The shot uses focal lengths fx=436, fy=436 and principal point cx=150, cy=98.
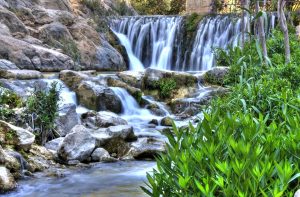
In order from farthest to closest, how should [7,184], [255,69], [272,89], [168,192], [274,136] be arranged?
[7,184]
[255,69]
[272,89]
[274,136]
[168,192]

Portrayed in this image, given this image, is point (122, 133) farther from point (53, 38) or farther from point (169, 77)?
point (53, 38)

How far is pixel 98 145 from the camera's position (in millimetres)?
10648

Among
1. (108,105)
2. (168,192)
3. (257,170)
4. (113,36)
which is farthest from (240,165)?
(113,36)

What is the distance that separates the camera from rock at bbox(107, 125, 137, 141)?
11214 mm

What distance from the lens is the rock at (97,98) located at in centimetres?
1552

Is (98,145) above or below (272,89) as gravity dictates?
below

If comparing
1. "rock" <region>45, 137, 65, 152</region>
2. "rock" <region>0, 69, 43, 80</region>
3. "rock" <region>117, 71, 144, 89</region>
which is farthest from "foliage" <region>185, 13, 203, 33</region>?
"rock" <region>45, 137, 65, 152</region>

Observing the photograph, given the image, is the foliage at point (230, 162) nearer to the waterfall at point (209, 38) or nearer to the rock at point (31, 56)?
the rock at point (31, 56)

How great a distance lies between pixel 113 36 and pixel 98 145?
Result: 1919 cm

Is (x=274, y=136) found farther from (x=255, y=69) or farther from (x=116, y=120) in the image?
(x=116, y=120)

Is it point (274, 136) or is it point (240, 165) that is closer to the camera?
point (240, 165)

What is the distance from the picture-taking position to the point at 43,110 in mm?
10453

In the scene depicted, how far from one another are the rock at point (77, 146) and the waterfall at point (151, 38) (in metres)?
16.3

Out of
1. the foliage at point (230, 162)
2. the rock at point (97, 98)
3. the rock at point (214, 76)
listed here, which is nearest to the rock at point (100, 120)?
the rock at point (97, 98)
